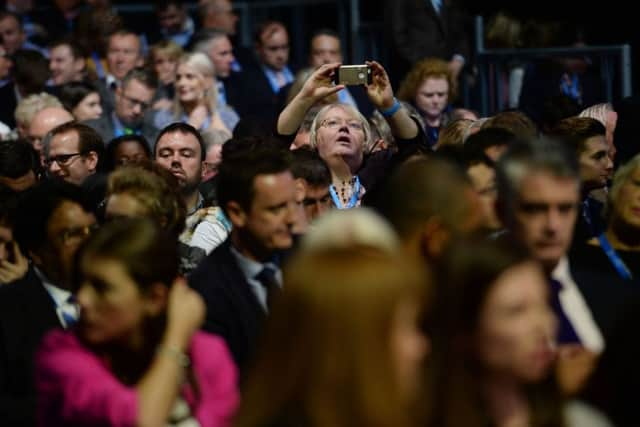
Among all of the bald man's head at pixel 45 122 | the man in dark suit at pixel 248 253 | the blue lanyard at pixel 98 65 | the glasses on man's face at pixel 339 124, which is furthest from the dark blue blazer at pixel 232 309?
the blue lanyard at pixel 98 65

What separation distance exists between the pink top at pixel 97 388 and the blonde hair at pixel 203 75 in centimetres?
720

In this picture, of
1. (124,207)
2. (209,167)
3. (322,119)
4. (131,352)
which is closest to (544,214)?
(131,352)

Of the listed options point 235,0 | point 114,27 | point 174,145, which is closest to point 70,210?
point 174,145

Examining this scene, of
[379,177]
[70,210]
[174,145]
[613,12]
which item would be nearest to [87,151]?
[174,145]

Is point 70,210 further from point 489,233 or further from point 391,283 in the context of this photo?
point 391,283

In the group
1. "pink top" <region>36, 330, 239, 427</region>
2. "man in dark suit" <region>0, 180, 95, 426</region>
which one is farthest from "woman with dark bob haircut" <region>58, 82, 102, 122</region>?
"pink top" <region>36, 330, 239, 427</region>

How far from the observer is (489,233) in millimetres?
6785

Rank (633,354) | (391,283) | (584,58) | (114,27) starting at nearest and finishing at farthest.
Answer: (391,283) < (633,354) < (584,58) < (114,27)

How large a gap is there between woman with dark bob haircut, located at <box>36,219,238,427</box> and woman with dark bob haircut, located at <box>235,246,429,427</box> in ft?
3.18

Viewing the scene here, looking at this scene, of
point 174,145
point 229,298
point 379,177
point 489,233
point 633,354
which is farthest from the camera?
point 174,145

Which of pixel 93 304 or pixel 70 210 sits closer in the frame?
pixel 93 304

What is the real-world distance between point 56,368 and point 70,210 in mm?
1381

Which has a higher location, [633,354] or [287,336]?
[287,336]

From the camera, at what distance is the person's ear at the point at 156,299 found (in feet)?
17.6
